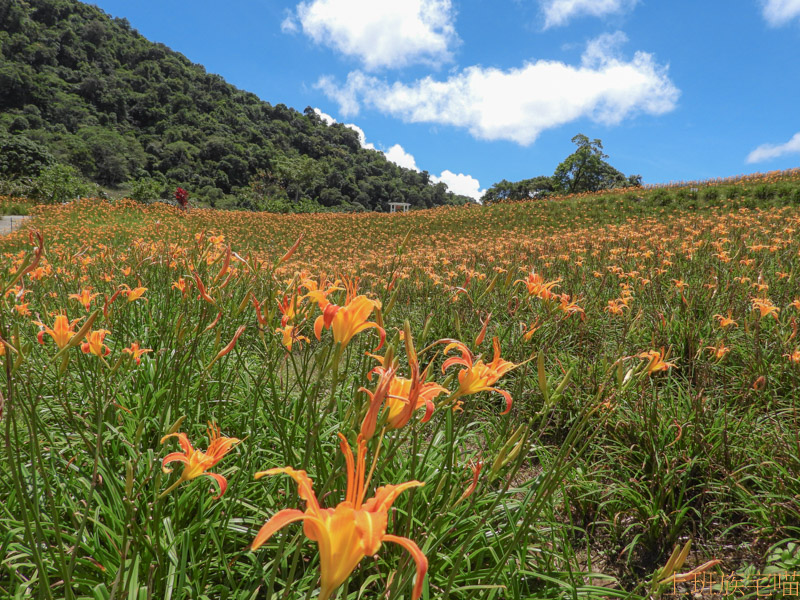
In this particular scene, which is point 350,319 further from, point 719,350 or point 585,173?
point 585,173

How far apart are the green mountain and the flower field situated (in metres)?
28.1

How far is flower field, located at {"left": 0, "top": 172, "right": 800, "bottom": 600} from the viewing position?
2.82ft

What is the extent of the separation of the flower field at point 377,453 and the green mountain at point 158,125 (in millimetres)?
28057

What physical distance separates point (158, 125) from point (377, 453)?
225ft

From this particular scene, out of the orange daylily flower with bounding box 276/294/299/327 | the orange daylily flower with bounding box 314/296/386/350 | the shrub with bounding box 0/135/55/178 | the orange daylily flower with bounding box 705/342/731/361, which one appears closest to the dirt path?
the orange daylily flower with bounding box 276/294/299/327

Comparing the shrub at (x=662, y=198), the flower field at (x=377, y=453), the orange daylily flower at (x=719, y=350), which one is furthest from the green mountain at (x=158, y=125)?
the orange daylily flower at (x=719, y=350)

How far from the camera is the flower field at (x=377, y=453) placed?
2.82 ft

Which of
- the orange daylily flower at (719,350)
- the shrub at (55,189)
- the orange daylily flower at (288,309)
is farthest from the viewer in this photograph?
the shrub at (55,189)

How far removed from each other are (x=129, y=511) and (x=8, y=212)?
1856cm

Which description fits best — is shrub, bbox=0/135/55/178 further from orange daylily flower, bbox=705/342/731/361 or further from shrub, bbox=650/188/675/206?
orange daylily flower, bbox=705/342/731/361

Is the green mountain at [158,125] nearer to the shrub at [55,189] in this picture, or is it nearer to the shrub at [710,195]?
the shrub at [55,189]

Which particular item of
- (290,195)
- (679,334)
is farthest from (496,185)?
(679,334)

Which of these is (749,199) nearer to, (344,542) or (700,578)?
(700,578)

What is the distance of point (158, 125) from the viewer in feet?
183
